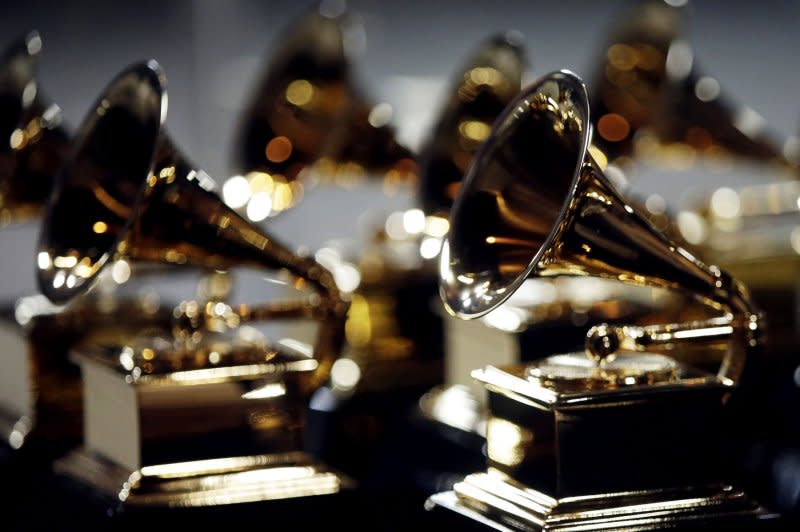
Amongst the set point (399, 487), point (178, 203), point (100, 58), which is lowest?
point (399, 487)

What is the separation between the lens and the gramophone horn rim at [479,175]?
4.50 feet

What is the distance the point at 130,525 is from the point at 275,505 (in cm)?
19

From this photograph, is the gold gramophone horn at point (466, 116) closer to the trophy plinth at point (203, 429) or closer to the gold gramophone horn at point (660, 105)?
the gold gramophone horn at point (660, 105)

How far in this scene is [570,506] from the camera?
1358mm

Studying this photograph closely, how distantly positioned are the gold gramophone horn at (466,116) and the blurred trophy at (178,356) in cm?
67

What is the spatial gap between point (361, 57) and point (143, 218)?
264 cm

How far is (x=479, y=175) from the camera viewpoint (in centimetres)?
162

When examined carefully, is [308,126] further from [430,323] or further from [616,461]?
[616,461]

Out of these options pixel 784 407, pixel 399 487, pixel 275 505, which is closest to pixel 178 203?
pixel 275 505

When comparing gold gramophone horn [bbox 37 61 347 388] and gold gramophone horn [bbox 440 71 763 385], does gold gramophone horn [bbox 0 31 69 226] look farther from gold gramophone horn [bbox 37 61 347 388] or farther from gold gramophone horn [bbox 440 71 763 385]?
gold gramophone horn [bbox 440 71 763 385]

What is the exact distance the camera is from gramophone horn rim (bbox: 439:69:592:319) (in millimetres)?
1370

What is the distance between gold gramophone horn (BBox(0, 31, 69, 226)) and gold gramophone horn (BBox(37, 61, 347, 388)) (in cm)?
54

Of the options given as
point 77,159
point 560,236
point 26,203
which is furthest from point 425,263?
point 560,236

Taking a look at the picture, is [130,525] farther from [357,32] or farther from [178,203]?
[357,32]
